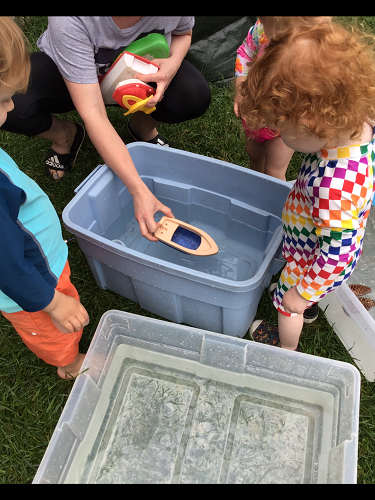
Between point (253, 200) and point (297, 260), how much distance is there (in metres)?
0.33

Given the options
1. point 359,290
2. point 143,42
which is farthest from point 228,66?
point 359,290

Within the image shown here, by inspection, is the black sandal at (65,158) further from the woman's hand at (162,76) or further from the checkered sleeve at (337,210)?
the checkered sleeve at (337,210)

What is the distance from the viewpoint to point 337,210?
0.75m

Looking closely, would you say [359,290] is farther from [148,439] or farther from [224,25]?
[224,25]

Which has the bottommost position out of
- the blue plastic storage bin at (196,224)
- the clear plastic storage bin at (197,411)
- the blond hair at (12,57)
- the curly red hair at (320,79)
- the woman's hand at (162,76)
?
the clear plastic storage bin at (197,411)

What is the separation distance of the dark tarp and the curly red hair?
3.52 ft

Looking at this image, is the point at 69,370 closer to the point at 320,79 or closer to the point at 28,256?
the point at 28,256

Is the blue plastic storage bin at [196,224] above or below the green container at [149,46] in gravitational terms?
below

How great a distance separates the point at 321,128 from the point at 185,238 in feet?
1.80

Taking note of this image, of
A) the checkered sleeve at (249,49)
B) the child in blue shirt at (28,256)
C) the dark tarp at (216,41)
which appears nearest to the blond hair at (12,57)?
the child in blue shirt at (28,256)

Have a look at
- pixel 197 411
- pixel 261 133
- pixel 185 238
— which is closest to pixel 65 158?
pixel 185 238

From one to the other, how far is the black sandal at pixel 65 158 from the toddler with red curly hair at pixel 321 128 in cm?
91

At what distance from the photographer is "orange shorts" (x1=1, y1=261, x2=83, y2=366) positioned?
858mm

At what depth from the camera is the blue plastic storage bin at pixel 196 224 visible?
1.00 meters
